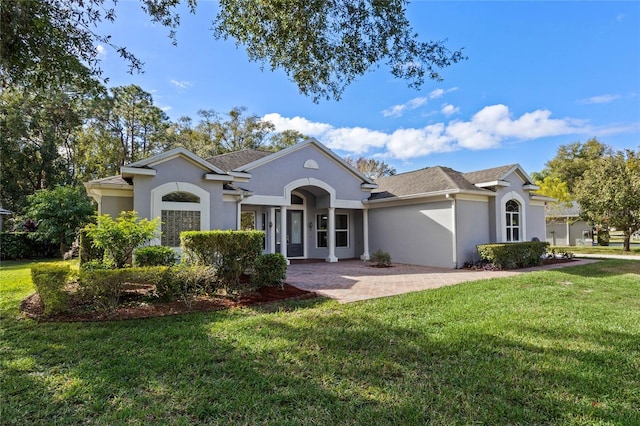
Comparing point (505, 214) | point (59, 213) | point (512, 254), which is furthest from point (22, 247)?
point (505, 214)

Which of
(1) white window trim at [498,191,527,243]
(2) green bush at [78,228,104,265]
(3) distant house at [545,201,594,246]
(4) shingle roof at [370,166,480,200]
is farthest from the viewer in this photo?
(3) distant house at [545,201,594,246]

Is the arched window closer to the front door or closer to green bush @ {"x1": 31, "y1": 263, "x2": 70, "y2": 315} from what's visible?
the front door

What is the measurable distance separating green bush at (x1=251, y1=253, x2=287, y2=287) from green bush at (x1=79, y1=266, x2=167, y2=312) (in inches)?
92.8

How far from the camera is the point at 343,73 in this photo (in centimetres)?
726

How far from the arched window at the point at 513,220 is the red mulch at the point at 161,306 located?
12246 millimetres

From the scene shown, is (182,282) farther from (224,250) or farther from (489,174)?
(489,174)

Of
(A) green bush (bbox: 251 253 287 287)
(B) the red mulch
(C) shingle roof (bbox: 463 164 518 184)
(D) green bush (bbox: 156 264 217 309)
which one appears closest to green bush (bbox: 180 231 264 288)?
(A) green bush (bbox: 251 253 287 287)

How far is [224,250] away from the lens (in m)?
7.93

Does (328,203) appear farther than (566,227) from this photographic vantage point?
No

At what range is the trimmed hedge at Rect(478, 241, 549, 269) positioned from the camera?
45.1 ft

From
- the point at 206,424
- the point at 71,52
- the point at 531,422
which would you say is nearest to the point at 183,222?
the point at 71,52

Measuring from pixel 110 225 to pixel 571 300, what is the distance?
10873mm

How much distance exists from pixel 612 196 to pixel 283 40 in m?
25.5

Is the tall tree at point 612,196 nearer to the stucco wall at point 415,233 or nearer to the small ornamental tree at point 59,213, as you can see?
the stucco wall at point 415,233
